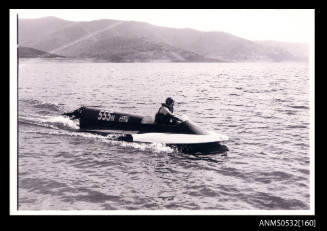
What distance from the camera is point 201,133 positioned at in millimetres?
17344

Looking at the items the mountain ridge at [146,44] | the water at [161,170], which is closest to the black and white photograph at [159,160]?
the water at [161,170]

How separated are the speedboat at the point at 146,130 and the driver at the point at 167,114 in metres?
0.21

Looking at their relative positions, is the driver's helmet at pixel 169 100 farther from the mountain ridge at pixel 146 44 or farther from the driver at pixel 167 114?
the mountain ridge at pixel 146 44

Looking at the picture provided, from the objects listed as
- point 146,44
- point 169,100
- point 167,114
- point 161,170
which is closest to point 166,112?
point 167,114

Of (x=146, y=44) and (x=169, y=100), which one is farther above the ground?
(x=146, y=44)

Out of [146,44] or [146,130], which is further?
[146,44]

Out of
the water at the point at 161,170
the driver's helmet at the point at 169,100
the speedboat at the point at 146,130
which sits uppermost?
the driver's helmet at the point at 169,100

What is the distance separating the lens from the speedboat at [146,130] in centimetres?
1712

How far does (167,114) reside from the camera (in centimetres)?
1734

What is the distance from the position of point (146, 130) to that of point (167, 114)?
1581mm

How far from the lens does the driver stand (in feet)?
56.5

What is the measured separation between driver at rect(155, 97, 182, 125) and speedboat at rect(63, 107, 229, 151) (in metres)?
0.21

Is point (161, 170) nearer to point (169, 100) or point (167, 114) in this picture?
point (167, 114)
